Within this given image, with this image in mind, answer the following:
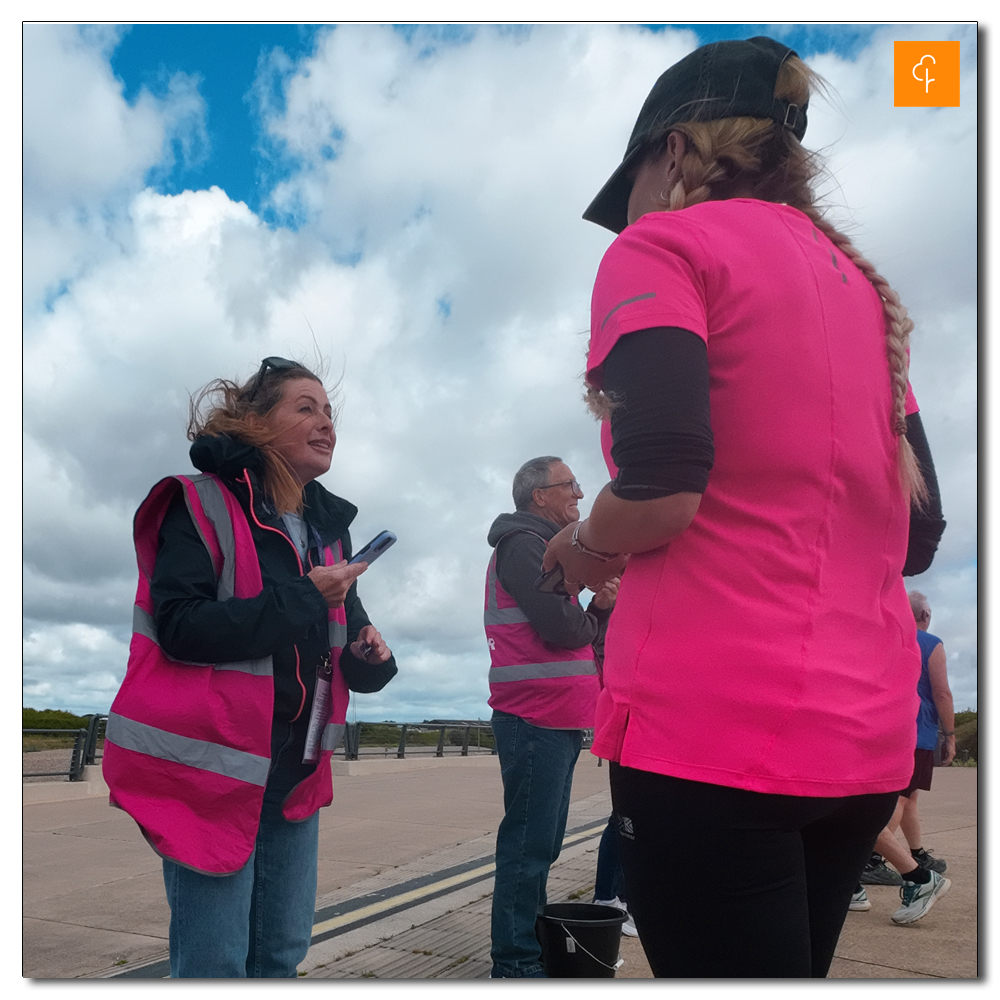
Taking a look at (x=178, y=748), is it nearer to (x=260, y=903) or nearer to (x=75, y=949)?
(x=260, y=903)

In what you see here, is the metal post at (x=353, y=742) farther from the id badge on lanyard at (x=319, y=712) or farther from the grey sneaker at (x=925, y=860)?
the id badge on lanyard at (x=319, y=712)

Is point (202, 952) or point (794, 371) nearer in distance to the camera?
point (794, 371)

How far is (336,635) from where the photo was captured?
7.45 feet

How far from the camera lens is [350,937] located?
12.1 ft

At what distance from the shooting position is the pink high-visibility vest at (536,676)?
319cm

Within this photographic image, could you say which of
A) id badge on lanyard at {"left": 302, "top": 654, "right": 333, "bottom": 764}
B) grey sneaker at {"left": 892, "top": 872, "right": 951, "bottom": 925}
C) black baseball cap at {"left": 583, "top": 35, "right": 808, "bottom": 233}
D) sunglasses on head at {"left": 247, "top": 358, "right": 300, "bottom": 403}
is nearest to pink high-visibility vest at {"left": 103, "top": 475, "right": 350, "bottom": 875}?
id badge on lanyard at {"left": 302, "top": 654, "right": 333, "bottom": 764}

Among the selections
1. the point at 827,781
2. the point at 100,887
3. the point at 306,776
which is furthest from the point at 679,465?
the point at 100,887

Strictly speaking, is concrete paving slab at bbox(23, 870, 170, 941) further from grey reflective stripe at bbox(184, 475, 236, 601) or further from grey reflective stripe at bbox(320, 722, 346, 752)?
grey reflective stripe at bbox(184, 475, 236, 601)

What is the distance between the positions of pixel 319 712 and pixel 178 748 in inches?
15.3

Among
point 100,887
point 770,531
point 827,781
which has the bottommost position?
point 100,887

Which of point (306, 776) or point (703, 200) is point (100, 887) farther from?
point (703, 200)

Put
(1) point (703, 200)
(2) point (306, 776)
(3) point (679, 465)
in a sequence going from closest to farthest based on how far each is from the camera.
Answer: (3) point (679, 465) → (1) point (703, 200) → (2) point (306, 776)

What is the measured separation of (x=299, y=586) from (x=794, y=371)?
3.95 ft

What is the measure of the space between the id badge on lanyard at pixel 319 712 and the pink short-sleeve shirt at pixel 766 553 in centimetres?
108
